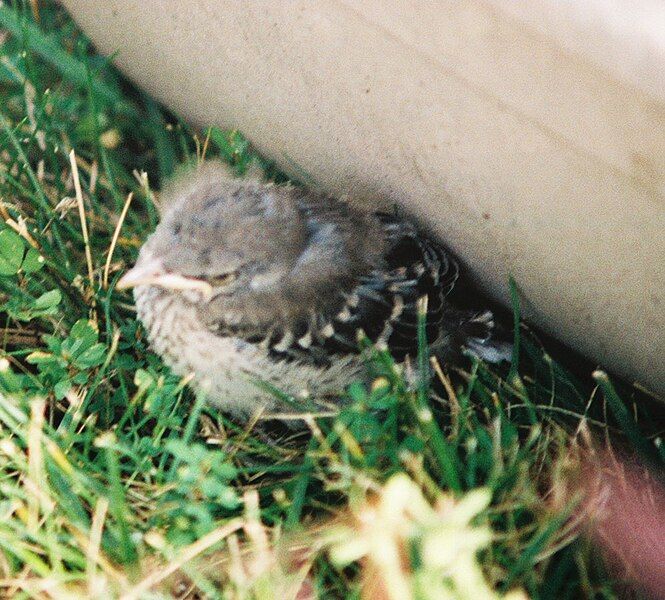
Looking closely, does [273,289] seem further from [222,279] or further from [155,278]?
[155,278]

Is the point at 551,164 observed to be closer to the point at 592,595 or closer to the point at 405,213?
the point at 405,213

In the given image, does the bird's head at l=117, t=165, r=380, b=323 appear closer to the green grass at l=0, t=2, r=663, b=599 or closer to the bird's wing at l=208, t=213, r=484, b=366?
the bird's wing at l=208, t=213, r=484, b=366

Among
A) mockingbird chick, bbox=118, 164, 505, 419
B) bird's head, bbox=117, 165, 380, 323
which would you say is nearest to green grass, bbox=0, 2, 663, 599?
mockingbird chick, bbox=118, 164, 505, 419

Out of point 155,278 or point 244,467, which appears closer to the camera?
point 155,278

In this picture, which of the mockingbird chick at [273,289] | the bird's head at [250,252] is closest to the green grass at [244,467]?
the mockingbird chick at [273,289]

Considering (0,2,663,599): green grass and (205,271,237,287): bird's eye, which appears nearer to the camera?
(0,2,663,599): green grass

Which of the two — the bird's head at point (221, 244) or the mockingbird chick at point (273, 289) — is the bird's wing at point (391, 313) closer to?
the mockingbird chick at point (273, 289)

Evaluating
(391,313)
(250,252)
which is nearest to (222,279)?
(250,252)
